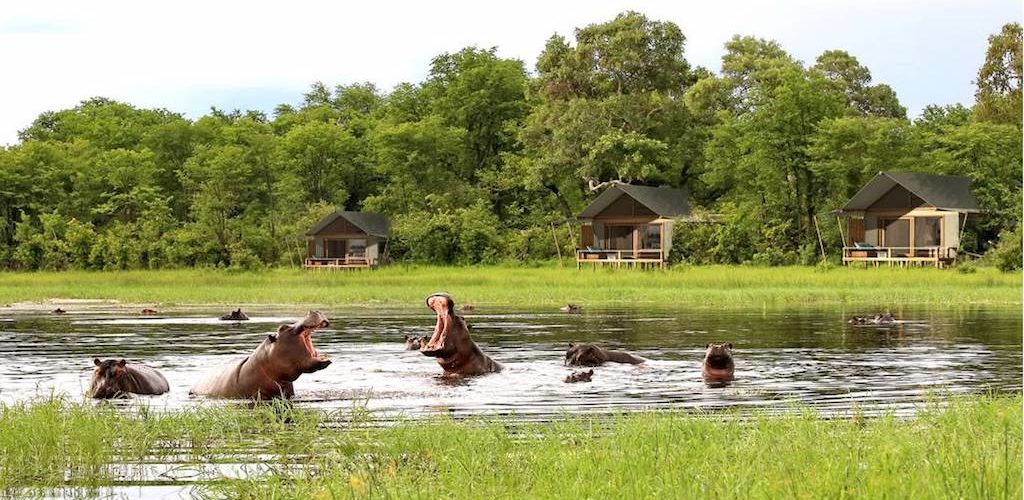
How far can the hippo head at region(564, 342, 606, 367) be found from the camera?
53.8 ft

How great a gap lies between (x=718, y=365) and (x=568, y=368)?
225 cm

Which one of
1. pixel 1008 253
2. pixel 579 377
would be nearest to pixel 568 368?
pixel 579 377

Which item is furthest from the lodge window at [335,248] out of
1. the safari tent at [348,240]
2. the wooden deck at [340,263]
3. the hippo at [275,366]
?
the hippo at [275,366]

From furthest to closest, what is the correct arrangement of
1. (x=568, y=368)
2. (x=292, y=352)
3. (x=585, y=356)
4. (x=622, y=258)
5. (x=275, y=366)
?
1. (x=622, y=258)
2. (x=585, y=356)
3. (x=568, y=368)
4. (x=275, y=366)
5. (x=292, y=352)

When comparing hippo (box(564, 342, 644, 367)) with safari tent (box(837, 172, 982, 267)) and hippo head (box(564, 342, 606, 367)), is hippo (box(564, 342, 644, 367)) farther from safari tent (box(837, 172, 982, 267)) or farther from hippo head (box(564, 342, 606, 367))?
safari tent (box(837, 172, 982, 267))

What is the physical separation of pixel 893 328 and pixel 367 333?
29.7 feet

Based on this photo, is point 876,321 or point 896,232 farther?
point 896,232

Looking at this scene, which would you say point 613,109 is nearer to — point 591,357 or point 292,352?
point 591,357

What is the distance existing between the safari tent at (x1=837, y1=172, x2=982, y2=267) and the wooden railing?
796 cm

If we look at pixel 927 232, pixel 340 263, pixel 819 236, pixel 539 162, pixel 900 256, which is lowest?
pixel 340 263

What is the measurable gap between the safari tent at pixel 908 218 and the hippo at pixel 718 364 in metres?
40.0

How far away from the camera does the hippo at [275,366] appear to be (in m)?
11.9

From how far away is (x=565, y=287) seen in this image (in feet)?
144

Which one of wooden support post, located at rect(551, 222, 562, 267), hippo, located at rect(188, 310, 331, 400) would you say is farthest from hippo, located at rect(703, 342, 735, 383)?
wooden support post, located at rect(551, 222, 562, 267)
